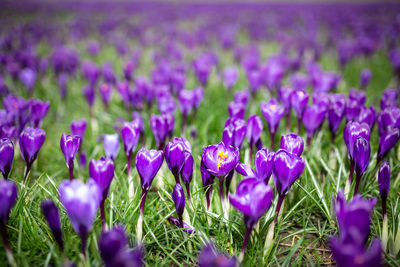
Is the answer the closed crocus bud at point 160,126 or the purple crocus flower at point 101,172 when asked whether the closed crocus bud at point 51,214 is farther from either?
the closed crocus bud at point 160,126

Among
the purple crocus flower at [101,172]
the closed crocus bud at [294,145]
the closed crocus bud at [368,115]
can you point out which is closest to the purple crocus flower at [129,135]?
the purple crocus flower at [101,172]

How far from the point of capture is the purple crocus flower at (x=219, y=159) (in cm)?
164

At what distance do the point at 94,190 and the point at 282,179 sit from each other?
97 cm

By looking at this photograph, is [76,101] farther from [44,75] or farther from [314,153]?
[314,153]

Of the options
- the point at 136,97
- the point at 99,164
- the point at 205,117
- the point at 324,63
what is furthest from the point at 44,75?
the point at 324,63

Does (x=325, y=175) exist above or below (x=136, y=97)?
below

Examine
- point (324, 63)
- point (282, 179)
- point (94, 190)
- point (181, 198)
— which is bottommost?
point (324, 63)

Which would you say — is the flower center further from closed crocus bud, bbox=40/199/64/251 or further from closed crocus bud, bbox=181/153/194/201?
closed crocus bud, bbox=40/199/64/251

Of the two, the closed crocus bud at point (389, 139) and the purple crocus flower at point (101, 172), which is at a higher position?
the purple crocus flower at point (101, 172)

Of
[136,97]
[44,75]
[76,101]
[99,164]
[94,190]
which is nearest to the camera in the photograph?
[94,190]

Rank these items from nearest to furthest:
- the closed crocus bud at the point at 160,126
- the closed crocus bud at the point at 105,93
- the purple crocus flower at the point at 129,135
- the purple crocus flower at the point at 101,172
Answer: the purple crocus flower at the point at 101,172 < the purple crocus flower at the point at 129,135 < the closed crocus bud at the point at 160,126 < the closed crocus bud at the point at 105,93

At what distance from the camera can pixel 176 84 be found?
4113 millimetres

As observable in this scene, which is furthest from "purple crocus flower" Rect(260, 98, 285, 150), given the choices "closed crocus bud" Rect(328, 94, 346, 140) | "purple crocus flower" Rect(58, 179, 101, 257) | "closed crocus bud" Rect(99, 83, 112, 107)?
"closed crocus bud" Rect(99, 83, 112, 107)

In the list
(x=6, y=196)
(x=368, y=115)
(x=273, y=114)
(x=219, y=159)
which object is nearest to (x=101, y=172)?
(x=6, y=196)
